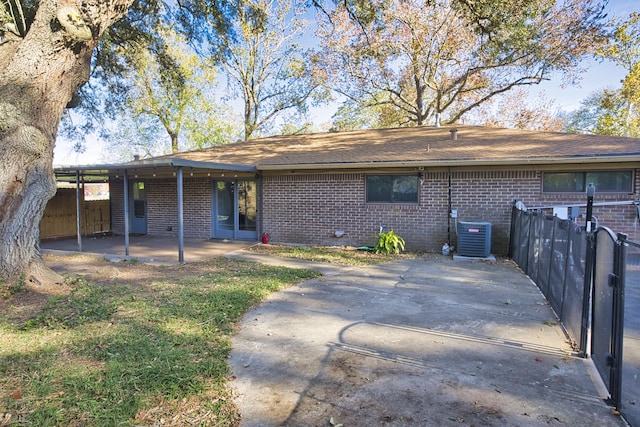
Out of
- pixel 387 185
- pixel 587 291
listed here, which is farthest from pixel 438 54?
pixel 587 291

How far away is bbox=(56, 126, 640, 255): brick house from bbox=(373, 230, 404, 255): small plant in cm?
56

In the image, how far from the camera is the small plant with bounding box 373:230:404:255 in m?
10.1

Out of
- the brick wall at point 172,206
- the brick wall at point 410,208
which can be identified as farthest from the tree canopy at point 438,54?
the brick wall at point 172,206

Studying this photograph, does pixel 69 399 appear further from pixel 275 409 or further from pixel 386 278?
pixel 386 278

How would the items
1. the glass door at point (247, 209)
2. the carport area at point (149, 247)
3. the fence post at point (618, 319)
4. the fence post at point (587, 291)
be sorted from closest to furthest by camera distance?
the fence post at point (618, 319) < the fence post at point (587, 291) < the carport area at point (149, 247) < the glass door at point (247, 209)

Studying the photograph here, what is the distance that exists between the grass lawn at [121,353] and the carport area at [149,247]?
11.0 feet

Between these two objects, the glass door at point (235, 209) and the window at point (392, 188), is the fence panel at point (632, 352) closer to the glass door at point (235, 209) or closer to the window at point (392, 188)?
the window at point (392, 188)

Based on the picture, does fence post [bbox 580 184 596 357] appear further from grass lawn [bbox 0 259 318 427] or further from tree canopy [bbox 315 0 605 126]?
tree canopy [bbox 315 0 605 126]

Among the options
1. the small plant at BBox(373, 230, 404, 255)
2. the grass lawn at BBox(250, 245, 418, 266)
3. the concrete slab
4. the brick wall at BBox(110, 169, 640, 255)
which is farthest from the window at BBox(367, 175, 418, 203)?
the concrete slab

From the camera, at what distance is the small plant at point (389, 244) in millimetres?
10125

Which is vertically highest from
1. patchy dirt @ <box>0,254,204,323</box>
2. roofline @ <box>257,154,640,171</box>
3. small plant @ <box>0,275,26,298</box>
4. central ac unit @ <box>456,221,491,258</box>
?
roofline @ <box>257,154,640,171</box>

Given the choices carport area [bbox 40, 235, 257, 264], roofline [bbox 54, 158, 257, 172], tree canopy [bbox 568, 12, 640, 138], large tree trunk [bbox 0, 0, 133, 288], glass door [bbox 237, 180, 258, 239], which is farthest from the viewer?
tree canopy [bbox 568, 12, 640, 138]

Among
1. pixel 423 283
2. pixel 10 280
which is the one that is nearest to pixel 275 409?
pixel 423 283

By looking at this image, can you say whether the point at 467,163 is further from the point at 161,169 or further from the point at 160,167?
the point at 161,169
